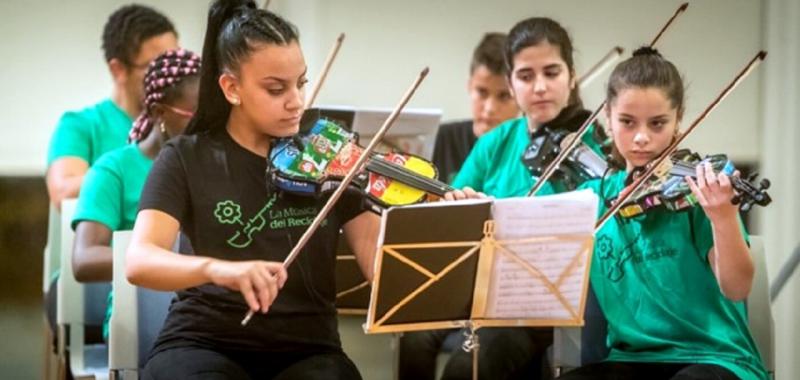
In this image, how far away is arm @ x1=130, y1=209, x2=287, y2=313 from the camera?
1.81 metres

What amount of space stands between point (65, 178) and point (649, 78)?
1.65 m

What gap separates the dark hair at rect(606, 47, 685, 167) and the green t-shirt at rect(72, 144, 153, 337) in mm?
1079

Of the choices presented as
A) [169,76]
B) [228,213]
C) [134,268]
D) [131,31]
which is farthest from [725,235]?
[131,31]

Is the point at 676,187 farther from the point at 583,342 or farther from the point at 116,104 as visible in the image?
the point at 116,104

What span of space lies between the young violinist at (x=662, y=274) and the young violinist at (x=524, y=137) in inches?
11.8

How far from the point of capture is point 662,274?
224cm

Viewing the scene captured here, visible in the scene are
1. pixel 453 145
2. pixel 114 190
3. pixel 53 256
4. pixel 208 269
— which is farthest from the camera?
pixel 453 145

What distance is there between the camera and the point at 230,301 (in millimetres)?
2037

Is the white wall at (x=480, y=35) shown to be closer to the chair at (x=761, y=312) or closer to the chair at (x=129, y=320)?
the chair at (x=761, y=312)

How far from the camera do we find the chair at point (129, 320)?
2.27 metres

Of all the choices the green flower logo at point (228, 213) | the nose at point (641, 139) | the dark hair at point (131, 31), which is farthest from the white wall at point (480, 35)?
the green flower logo at point (228, 213)

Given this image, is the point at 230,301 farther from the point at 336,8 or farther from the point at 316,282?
the point at 336,8

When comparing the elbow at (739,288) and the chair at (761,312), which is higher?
the elbow at (739,288)

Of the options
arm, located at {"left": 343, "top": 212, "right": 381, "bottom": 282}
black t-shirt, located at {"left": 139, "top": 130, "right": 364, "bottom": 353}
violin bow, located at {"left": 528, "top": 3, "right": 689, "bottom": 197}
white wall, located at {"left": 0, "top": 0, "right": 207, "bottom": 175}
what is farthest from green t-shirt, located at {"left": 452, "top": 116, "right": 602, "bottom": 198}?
white wall, located at {"left": 0, "top": 0, "right": 207, "bottom": 175}
